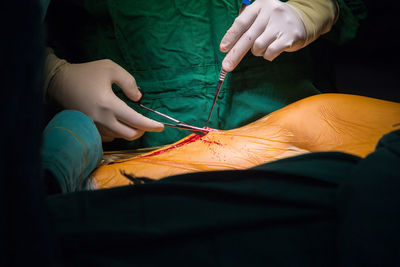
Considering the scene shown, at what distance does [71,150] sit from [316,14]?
1.08 m

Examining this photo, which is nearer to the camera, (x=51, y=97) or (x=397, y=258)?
(x=397, y=258)

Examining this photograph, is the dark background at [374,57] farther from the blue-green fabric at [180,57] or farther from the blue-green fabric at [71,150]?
the blue-green fabric at [71,150]

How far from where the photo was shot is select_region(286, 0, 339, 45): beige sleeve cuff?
115 cm

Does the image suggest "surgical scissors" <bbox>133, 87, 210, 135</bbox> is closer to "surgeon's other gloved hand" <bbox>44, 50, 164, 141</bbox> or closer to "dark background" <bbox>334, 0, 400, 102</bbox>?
"surgeon's other gloved hand" <bbox>44, 50, 164, 141</bbox>

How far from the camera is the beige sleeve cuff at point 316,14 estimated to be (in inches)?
45.3

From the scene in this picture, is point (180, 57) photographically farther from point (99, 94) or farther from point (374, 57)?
point (374, 57)

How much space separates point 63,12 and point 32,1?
45.2 inches

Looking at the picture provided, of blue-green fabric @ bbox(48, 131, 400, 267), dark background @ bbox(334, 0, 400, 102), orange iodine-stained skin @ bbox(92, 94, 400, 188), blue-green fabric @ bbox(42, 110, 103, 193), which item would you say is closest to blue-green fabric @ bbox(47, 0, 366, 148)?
orange iodine-stained skin @ bbox(92, 94, 400, 188)

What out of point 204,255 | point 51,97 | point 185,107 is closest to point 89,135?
point 51,97

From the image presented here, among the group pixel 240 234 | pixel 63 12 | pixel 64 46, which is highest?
pixel 63 12

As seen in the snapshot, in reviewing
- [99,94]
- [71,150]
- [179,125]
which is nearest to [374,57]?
[179,125]

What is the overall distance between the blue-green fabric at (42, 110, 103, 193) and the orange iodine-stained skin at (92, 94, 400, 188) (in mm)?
71

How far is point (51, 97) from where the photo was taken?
45.9 inches

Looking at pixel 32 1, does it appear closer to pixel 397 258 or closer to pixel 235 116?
pixel 397 258
